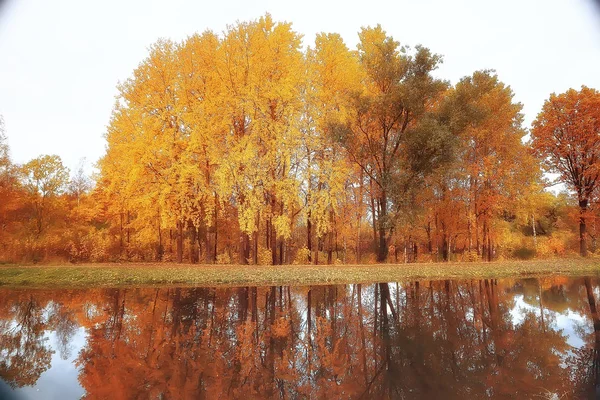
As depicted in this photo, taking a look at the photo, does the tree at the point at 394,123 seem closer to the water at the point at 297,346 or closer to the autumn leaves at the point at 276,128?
the autumn leaves at the point at 276,128

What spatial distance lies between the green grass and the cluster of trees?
4280mm

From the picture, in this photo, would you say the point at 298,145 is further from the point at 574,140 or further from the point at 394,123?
the point at 574,140

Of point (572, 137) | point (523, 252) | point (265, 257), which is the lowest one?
point (523, 252)

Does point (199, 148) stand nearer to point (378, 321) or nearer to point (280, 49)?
point (280, 49)

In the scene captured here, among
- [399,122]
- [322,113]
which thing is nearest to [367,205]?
[399,122]

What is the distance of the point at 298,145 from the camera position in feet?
78.9

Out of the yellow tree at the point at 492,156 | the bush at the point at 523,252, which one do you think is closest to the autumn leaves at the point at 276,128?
the yellow tree at the point at 492,156

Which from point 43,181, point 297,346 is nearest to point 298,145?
point 297,346

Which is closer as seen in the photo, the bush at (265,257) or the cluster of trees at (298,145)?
the cluster of trees at (298,145)

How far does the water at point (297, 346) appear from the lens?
6016 millimetres

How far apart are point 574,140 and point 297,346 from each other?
108 ft

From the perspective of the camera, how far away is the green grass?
1730cm

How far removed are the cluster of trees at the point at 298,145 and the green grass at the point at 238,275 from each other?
4280 mm

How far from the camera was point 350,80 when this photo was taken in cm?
2591
